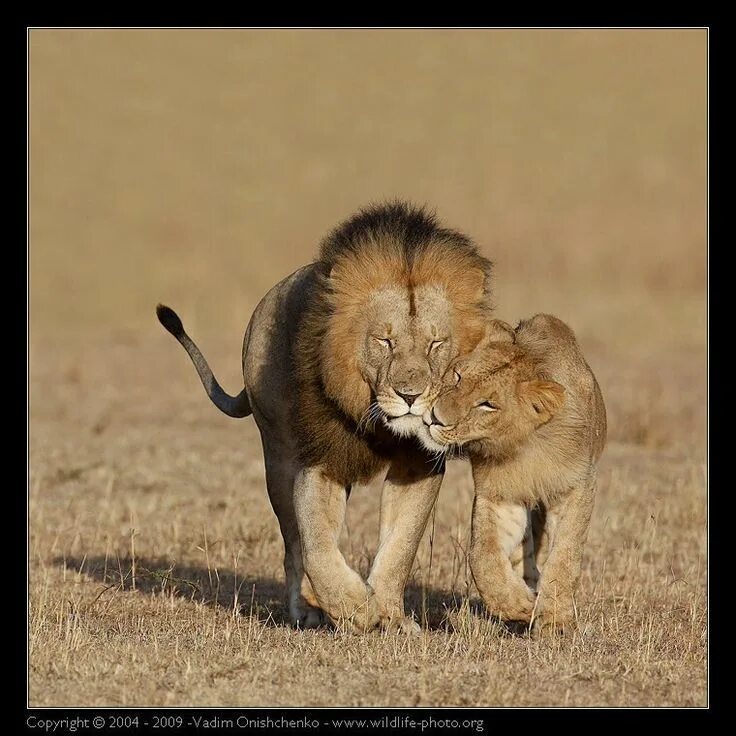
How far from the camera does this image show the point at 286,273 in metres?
22.8

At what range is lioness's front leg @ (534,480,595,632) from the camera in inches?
221

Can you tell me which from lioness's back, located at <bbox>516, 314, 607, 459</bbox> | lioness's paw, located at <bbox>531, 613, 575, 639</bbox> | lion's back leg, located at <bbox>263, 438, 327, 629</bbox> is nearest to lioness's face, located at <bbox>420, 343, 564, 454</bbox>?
lioness's back, located at <bbox>516, 314, 607, 459</bbox>

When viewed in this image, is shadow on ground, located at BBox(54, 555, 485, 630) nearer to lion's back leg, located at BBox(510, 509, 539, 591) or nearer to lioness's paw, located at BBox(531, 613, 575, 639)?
lion's back leg, located at BBox(510, 509, 539, 591)

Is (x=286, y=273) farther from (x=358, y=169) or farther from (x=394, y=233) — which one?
(x=394, y=233)

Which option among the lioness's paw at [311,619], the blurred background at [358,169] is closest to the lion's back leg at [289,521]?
the lioness's paw at [311,619]

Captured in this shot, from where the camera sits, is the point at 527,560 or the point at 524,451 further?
the point at 527,560

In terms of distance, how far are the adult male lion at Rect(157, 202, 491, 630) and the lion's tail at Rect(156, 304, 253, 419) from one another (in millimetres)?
879

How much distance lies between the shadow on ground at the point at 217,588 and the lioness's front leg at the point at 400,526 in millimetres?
313

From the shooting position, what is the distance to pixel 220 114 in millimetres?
36844

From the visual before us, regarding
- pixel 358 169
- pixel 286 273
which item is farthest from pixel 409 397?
pixel 358 169

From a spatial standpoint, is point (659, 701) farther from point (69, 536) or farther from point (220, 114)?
point (220, 114)

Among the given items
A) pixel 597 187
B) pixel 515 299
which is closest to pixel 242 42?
pixel 597 187

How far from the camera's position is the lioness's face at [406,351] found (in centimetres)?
521

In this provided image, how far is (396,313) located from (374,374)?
0.24 m
